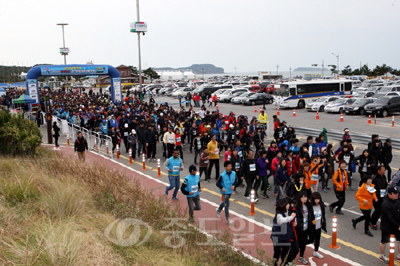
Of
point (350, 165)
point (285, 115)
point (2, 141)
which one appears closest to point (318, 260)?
point (350, 165)

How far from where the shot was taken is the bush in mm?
13039

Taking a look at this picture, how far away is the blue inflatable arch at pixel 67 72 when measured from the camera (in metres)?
31.0

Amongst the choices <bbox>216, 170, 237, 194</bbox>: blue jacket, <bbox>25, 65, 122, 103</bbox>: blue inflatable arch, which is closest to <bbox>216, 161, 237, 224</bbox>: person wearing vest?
<bbox>216, 170, 237, 194</bbox>: blue jacket

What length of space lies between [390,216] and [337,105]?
2620 cm

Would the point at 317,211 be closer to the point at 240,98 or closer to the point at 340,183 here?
the point at 340,183

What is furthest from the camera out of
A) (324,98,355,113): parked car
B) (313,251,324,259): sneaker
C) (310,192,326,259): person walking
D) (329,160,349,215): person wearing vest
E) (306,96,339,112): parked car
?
(306,96,339,112): parked car

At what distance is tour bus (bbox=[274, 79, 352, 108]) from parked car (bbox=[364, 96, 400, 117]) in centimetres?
812

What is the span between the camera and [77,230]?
677 cm

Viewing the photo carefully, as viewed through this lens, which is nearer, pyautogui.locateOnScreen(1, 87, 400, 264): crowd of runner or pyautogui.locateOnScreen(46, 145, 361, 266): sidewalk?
pyautogui.locateOnScreen(1, 87, 400, 264): crowd of runner

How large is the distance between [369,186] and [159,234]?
490 centimetres

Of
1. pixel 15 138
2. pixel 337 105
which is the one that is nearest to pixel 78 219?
pixel 15 138

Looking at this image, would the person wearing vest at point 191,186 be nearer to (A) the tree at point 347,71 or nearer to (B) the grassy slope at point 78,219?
(B) the grassy slope at point 78,219

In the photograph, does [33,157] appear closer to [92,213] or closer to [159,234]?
[92,213]

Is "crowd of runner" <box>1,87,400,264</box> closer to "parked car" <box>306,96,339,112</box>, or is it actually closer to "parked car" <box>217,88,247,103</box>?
"parked car" <box>306,96,339,112</box>
